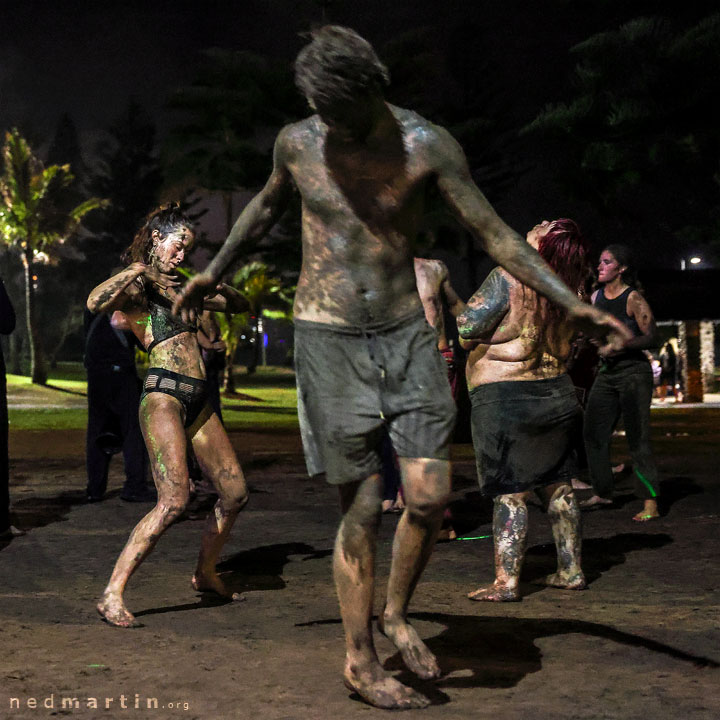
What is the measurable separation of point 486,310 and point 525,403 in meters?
0.54

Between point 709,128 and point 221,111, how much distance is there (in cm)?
2930

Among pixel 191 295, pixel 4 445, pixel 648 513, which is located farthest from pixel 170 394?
pixel 648 513

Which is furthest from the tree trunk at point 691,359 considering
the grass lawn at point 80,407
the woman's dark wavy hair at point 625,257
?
the woman's dark wavy hair at point 625,257

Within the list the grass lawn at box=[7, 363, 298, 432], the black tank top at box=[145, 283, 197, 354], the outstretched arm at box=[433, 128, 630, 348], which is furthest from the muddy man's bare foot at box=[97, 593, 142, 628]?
the grass lawn at box=[7, 363, 298, 432]

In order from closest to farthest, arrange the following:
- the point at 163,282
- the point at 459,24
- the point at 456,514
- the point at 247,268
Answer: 1. the point at 163,282
2. the point at 456,514
3. the point at 247,268
4. the point at 459,24

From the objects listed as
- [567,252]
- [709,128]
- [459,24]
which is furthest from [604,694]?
[459,24]

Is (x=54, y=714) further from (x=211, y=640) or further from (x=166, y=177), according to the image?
(x=166, y=177)

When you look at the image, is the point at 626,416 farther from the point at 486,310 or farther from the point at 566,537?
the point at 486,310

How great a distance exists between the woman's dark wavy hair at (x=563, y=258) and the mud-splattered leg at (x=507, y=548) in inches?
37.0

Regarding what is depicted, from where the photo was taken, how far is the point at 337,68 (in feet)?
12.8

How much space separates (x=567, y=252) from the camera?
6113 mm

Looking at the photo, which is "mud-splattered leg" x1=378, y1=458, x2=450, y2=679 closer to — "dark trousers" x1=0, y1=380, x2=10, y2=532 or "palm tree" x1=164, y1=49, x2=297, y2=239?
"dark trousers" x1=0, y1=380, x2=10, y2=532

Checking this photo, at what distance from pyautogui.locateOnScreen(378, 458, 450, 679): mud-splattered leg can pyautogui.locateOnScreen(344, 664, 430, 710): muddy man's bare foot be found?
0.88ft

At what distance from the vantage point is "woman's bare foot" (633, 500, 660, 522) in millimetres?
8812
